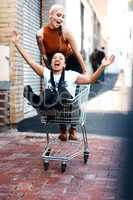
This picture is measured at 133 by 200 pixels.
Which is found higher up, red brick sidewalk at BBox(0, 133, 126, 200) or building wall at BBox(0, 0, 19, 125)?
building wall at BBox(0, 0, 19, 125)

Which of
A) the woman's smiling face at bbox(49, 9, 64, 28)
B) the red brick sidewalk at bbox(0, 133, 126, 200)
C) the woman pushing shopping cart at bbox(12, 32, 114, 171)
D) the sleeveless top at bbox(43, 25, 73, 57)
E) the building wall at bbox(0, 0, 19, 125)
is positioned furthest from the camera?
the building wall at bbox(0, 0, 19, 125)

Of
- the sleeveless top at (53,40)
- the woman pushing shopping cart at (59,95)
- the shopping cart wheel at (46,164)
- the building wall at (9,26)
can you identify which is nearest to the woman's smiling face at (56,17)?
the sleeveless top at (53,40)

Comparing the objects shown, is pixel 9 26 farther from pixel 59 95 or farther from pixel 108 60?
pixel 108 60

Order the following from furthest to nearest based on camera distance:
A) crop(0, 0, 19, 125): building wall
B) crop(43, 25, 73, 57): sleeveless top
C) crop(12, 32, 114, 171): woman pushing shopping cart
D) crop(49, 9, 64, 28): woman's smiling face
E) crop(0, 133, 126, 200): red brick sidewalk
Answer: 1. crop(0, 0, 19, 125): building wall
2. crop(43, 25, 73, 57): sleeveless top
3. crop(49, 9, 64, 28): woman's smiling face
4. crop(12, 32, 114, 171): woman pushing shopping cart
5. crop(0, 133, 126, 200): red brick sidewalk

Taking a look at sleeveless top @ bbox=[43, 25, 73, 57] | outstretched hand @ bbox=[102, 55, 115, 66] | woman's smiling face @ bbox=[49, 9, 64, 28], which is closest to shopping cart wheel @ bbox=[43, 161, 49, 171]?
outstretched hand @ bbox=[102, 55, 115, 66]

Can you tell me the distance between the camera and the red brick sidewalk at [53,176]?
345cm

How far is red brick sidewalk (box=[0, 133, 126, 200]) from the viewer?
345 centimetres

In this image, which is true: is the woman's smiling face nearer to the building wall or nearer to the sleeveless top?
the sleeveless top

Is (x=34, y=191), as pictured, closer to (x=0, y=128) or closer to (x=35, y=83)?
(x=0, y=128)

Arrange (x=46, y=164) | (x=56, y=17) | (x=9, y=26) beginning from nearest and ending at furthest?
1. (x=46, y=164)
2. (x=56, y=17)
3. (x=9, y=26)

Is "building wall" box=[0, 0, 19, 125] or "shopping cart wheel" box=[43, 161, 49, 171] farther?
"building wall" box=[0, 0, 19, 125]

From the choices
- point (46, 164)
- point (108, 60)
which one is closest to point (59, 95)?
point (108, 60)

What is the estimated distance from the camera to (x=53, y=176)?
399cm

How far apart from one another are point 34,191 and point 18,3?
412cm
